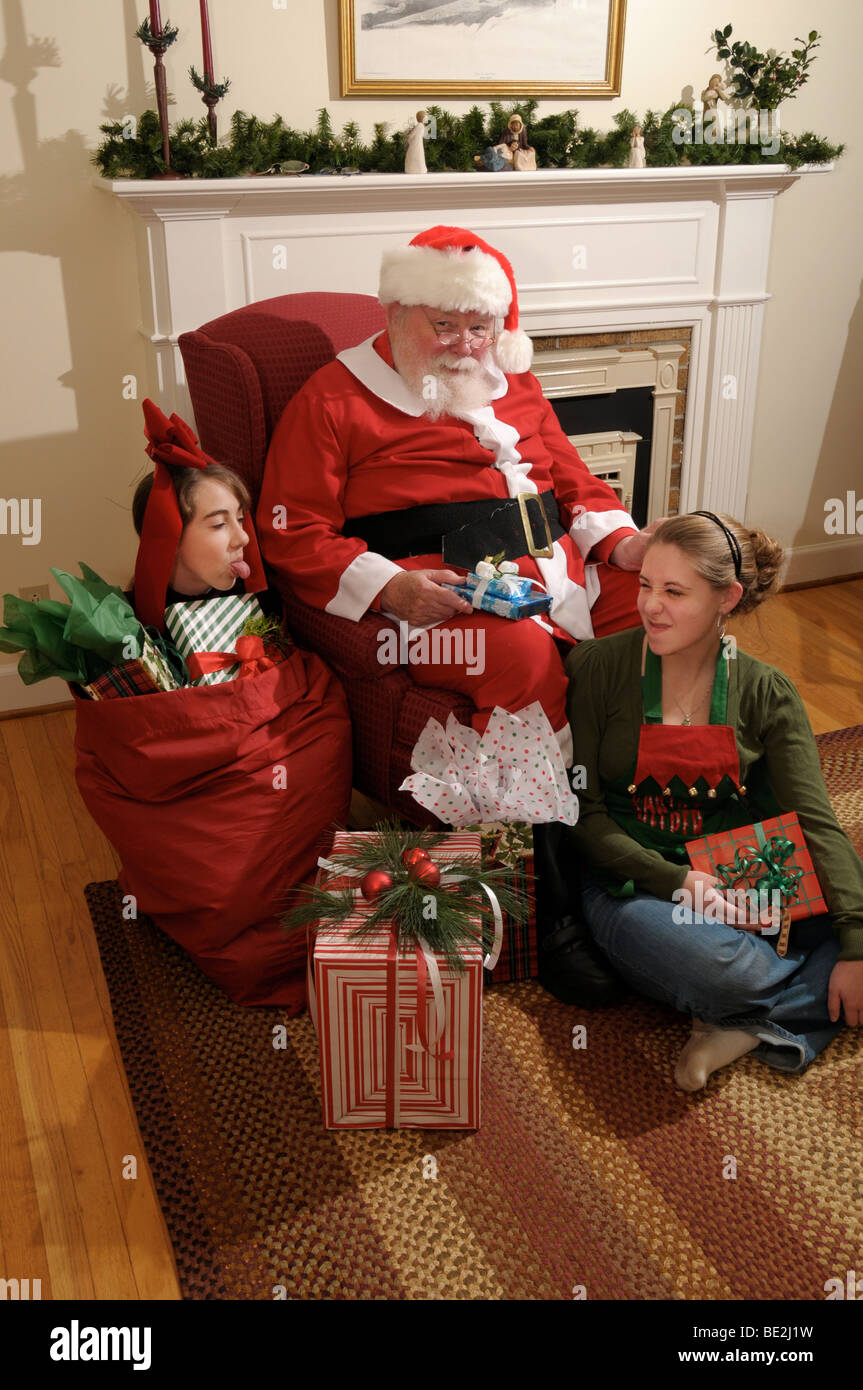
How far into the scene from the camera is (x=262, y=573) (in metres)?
2.28

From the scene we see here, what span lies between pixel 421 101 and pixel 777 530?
1.85m

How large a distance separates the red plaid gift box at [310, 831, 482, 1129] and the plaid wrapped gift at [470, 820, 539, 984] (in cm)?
31

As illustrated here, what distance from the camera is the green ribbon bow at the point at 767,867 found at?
2.03m

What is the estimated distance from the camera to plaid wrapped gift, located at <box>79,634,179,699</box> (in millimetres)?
2047

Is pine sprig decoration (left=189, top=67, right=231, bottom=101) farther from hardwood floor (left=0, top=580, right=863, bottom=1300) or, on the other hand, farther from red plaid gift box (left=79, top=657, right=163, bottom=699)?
hardwood floor (left=0, top=580, right=863, bottom=1300)

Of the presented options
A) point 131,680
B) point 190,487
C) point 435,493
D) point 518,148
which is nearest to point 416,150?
point 518,148

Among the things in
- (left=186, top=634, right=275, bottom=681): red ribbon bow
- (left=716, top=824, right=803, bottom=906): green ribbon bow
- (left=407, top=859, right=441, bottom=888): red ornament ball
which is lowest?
(left=716, top=824, right=803, bottom=906): green ribbon bow

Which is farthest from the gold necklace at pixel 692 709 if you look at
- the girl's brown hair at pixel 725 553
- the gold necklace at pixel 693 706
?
the girl's brown hair at pixel 725 553

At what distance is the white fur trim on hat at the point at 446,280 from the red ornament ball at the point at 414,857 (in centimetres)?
112

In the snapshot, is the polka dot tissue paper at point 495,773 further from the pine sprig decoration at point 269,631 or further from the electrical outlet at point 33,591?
the electrical outlet at point 33,591

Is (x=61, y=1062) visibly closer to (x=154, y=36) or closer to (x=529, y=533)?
(x=529, y=533)

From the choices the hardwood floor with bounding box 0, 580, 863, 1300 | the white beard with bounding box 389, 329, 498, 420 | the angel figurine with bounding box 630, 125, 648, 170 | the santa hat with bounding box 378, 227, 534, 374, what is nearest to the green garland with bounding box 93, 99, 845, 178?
the angel figurine with bounding box 630, 125, 648, 170

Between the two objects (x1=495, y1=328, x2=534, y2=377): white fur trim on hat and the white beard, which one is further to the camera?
(x1=495, y1=328, x2=534, y2=377): white fur trim on hat
